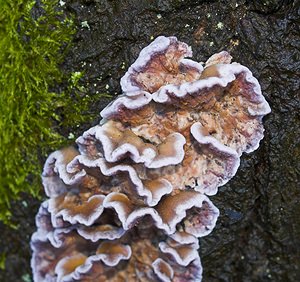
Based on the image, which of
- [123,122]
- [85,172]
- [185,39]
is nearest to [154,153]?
[123,122]

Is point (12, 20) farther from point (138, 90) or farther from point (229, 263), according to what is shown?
point (229, 263)

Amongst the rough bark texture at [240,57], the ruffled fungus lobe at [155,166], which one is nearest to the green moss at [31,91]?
the rough bark texture at [240,57]

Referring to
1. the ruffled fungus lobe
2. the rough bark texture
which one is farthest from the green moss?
the ruffled fungus lobe

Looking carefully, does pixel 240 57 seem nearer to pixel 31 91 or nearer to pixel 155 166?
pixel 155 166

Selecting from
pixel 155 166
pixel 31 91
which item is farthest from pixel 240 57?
pixel 31 91

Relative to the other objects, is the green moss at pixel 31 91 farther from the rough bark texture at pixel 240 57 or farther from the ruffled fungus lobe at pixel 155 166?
the ruffled fungus lobe at pixel 155 166

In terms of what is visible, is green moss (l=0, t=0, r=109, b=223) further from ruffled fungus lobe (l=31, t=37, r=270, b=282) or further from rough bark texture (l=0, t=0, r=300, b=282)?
ruffled fungus lobe (l=31, t=37, r=270, b=282)

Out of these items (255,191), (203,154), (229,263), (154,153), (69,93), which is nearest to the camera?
(154,153)
